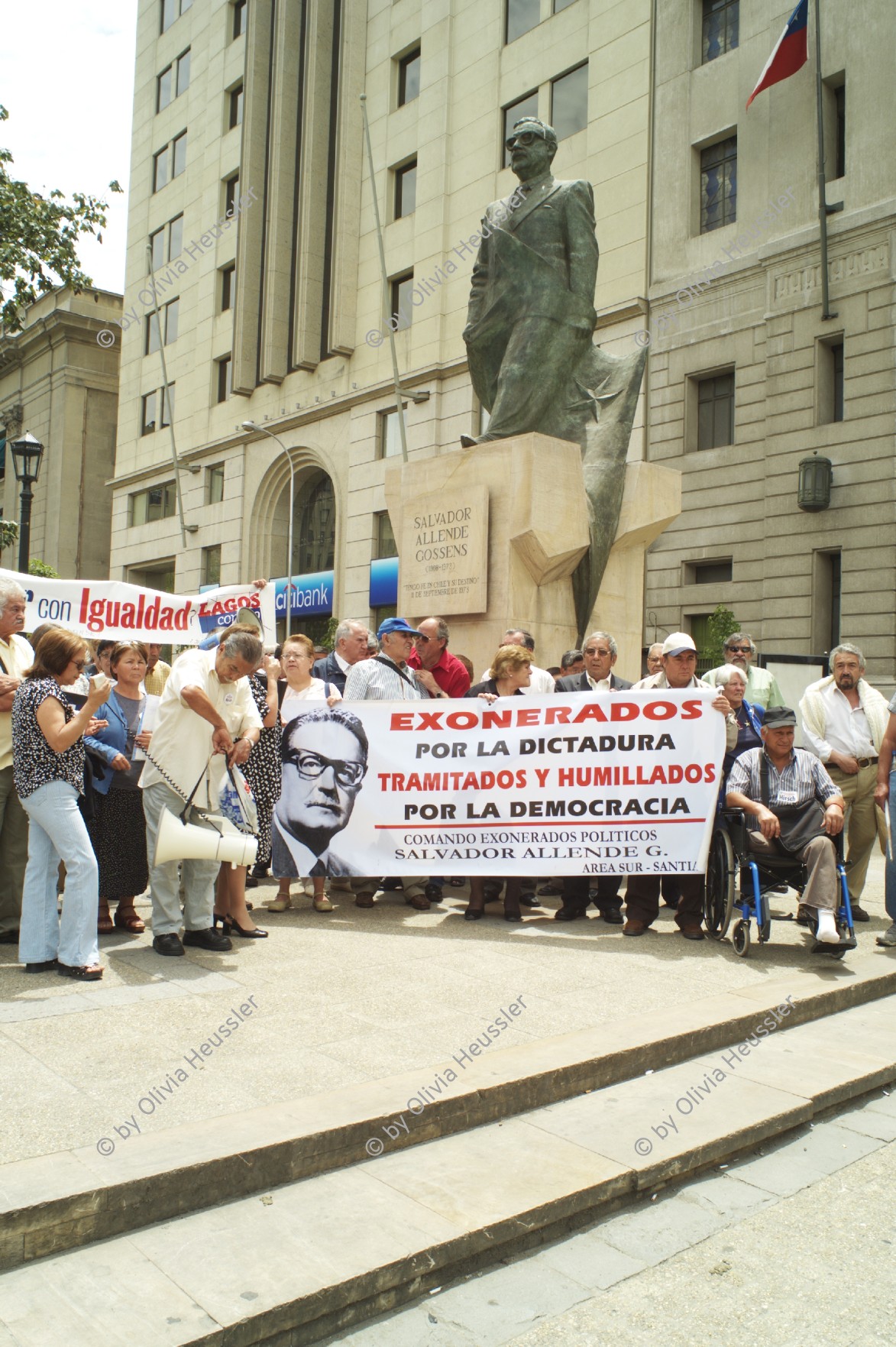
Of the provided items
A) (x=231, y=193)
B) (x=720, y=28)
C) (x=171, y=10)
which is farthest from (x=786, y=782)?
(x=171, y=10)

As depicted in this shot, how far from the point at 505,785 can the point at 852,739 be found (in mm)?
2747

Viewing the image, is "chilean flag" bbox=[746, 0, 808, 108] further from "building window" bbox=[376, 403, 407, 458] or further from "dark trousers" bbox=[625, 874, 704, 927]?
"dark trousers" bbox=[625, 874, 704, 927]

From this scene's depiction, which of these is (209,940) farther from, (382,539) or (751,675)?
(382,539)

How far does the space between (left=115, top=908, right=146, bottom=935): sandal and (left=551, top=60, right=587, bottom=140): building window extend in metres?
25.9

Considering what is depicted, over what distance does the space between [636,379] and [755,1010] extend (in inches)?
310

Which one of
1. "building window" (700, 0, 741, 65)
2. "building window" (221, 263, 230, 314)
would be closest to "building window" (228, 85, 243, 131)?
"building window" (221, 263, 230, 314)

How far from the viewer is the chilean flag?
2128cm

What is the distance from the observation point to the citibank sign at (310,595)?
111 feet

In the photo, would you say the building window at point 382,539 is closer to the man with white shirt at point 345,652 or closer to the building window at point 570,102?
the building window at point 570,102

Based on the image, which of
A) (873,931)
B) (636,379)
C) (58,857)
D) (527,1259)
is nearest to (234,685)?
(58,857)

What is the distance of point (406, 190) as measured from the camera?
107 ft

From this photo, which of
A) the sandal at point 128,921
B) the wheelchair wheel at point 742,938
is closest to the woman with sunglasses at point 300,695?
the sandal at point 128,921

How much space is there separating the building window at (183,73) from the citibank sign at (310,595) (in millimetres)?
21232

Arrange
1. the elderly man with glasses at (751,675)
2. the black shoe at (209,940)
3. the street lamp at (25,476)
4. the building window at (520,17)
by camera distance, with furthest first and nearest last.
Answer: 1. the building window at (520,17)
2. the street lamp at (25,476)
3. the elderly man with glasses at (751,675)
4. the black shoe at (209,940)
